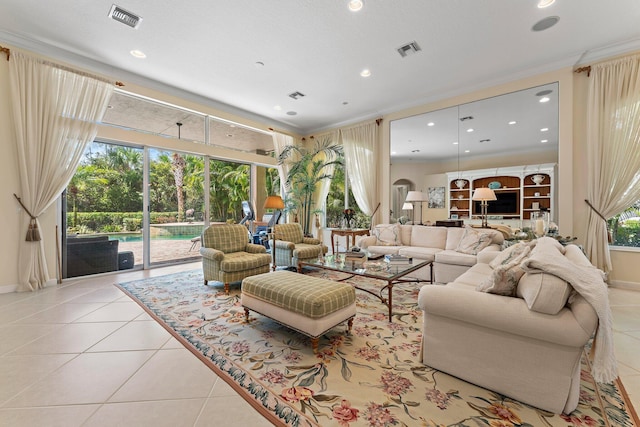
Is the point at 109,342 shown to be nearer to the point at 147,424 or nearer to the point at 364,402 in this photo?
the point at 147,424

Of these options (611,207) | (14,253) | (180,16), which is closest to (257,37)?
→ (180,16)

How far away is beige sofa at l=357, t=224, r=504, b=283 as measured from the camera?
379 centimetres

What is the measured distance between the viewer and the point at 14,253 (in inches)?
140

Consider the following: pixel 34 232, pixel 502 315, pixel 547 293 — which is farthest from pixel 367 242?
pixel 34 232

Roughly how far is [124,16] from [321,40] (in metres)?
2.31

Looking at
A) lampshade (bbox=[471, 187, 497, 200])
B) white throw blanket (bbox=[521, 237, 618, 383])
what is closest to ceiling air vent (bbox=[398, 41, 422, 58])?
lampshade (bbox=[471, 187, 497, 200])

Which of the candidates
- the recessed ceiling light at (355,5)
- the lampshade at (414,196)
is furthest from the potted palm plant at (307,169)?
the recessed ceiling light at (355,5)

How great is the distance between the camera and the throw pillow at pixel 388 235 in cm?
491

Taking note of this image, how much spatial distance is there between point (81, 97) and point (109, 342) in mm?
3752

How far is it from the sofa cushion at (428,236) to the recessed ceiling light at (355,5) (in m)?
3.55

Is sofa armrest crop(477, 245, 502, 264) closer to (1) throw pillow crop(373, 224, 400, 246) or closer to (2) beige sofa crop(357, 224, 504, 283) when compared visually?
(2) beige sofa crop(357, 224, 504, 283)

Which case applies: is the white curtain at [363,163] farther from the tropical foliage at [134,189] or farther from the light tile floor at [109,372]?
the light tile floor at [109,372]

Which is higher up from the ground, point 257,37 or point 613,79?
point 257,37

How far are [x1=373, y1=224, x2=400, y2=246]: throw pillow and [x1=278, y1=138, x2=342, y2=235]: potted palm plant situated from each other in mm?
2148
